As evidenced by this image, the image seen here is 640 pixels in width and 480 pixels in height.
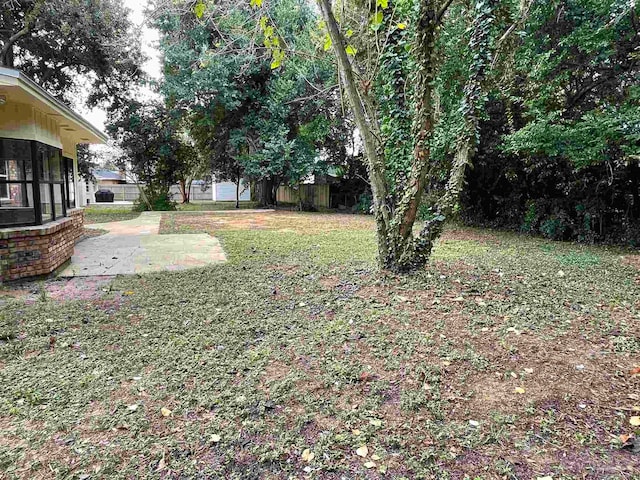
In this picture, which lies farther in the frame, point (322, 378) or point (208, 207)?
point (208, 207)

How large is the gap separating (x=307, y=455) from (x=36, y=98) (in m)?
5.39

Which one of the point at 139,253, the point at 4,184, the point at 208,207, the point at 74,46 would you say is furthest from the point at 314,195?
the point at 4,184

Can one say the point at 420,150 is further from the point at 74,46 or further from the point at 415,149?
the point at 74,46

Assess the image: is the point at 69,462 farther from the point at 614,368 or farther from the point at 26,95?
the point at 26,95

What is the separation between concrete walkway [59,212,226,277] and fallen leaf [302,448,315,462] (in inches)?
173

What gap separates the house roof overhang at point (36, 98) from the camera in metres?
4.23

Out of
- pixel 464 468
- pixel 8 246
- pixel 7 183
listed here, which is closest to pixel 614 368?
pixel 464 468

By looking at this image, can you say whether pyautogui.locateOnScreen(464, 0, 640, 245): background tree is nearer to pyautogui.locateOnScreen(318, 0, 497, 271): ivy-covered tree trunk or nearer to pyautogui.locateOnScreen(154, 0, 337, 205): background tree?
pyautogui.locateOnScreen(318, 0, 497, 271): ivy-covered tree trunk

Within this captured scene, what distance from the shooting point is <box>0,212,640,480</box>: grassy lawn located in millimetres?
1877

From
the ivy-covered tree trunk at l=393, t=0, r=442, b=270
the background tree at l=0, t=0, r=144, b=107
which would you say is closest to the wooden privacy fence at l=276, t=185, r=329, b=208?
the background tree at l=0, t=0, r=144, b=107

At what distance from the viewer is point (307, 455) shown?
190 cm

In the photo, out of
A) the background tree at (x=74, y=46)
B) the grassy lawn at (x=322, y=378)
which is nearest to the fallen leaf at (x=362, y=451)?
the grassy lawn at (x=322, y=378)

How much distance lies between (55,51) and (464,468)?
15.9 metres

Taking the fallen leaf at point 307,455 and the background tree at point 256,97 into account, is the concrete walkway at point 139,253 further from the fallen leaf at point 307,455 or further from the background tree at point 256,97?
the background tree at point 256,97
